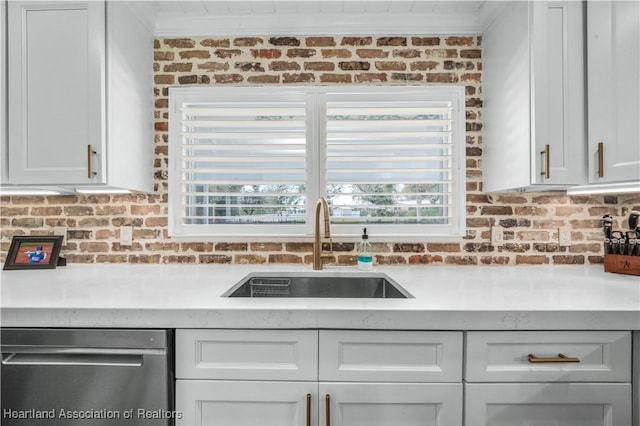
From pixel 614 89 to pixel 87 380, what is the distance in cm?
234

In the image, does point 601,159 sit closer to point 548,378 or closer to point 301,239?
point 548,378

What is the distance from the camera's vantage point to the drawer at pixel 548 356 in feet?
3.86

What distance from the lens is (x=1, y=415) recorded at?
1.20 meters

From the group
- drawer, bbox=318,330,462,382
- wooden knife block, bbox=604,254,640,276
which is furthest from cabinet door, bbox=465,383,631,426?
wooden knife block, bbox=604,254,640,276

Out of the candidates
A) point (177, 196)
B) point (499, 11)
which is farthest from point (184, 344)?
point (499, 11)

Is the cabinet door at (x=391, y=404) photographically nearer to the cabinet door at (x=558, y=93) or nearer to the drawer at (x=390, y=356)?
the drawer at (x=390, y=356)

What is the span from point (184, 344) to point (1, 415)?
2.15ft

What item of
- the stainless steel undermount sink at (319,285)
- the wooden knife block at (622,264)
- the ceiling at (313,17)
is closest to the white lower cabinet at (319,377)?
the stainless steel undermount sink at (319,285)

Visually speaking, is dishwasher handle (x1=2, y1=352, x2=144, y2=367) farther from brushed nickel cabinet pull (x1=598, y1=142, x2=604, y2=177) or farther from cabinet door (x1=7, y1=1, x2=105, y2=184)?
brushed nickel cabinet pull (x1=598, y1=142, x2=604, y2=177)

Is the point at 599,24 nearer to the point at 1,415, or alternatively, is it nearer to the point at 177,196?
the point at 177,196

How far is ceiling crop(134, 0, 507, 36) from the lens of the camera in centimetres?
196

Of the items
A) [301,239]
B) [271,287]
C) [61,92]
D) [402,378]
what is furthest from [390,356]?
[61,92]

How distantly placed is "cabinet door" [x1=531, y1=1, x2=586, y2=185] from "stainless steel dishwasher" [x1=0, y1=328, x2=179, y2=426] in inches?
68.1

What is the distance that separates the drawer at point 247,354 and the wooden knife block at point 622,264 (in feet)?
5.38
